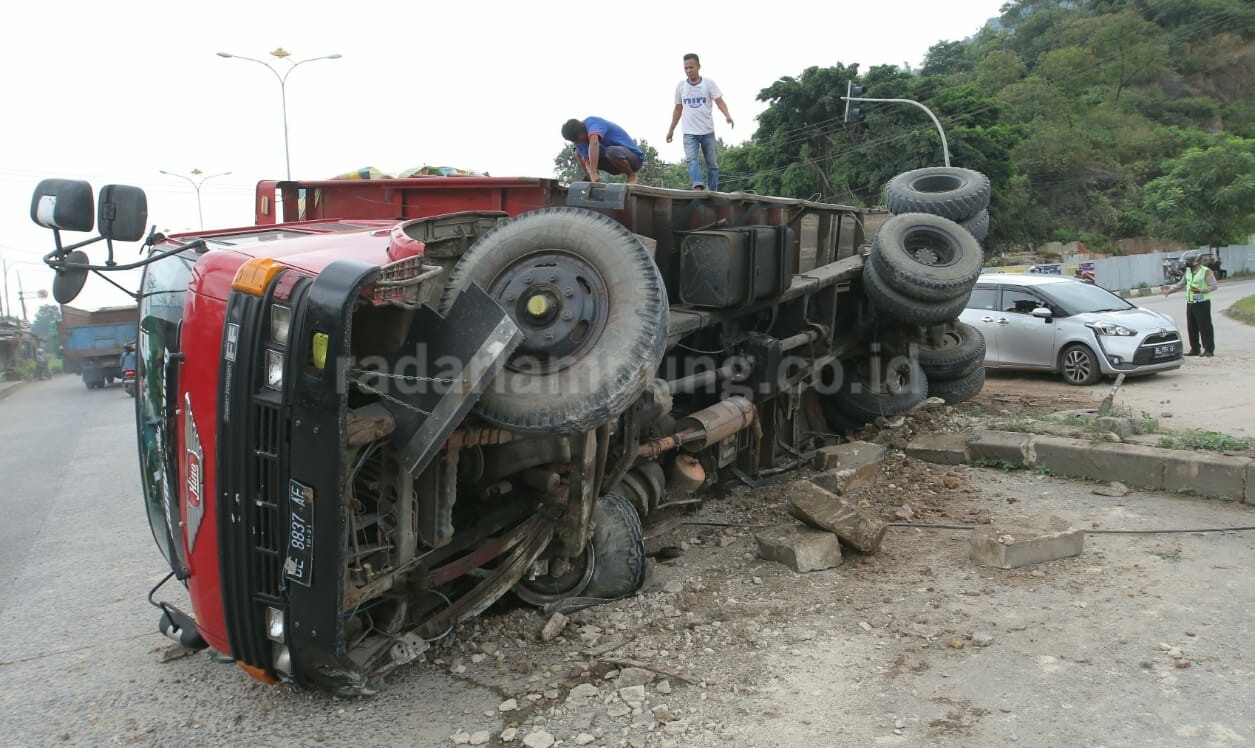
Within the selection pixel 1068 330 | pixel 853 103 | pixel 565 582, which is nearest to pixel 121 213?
pixel 565 582

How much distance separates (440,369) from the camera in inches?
127

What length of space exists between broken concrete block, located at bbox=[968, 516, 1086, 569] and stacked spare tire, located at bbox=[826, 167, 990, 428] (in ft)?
9.17

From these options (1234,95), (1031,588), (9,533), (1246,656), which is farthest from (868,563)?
(1234,95)

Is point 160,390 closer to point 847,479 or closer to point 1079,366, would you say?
point 847,479

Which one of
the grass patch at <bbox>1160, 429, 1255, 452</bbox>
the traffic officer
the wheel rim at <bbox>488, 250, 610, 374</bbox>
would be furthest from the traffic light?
the wheel rim at <bbox>488, 250, 610, 374</bbox>

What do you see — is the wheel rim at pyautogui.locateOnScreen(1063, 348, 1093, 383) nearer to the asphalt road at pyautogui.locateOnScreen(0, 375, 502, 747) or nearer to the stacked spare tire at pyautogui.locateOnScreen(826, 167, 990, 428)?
the stacked spare tire at pyautogui.locateOnScreen(826, 167, 990, 428)

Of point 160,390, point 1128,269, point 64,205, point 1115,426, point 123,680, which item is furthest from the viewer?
point 1128,269

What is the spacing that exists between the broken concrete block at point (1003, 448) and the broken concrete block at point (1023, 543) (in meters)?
1.88

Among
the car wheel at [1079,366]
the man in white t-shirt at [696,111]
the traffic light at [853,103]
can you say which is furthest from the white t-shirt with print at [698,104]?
the traffic light at [853,103]

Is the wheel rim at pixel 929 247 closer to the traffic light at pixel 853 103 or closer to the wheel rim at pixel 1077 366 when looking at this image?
the wheel rim at pixel 1077 366

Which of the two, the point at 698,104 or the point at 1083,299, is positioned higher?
the point at 698,104

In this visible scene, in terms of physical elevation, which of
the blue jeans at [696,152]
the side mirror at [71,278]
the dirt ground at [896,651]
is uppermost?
the blue jeans at [696,152]

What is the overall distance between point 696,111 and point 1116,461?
468 cm

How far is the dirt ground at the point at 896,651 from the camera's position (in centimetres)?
312
